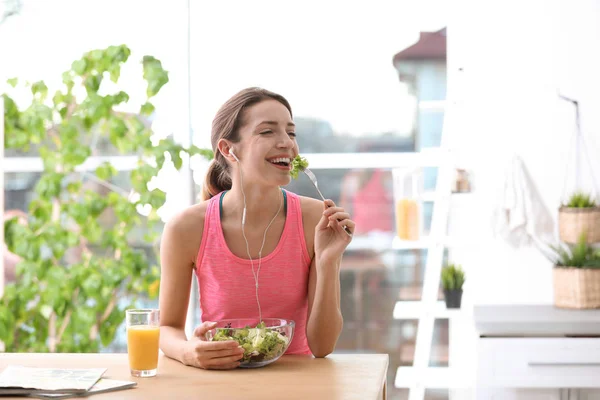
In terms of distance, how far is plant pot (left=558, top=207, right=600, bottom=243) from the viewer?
3402 millimetres

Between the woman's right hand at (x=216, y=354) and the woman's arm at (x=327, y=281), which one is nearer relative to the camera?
the woman's right hand at (x=216, y=354)

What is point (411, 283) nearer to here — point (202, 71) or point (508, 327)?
point (508, 327)

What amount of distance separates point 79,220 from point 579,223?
2.11 metres

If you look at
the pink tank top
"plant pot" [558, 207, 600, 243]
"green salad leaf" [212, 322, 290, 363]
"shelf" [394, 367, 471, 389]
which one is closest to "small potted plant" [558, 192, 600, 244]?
"plant pot" [558, 207, 600, 243]

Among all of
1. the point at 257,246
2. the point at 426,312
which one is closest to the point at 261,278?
the point at 257,246

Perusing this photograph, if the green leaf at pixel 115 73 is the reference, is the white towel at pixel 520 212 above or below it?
below

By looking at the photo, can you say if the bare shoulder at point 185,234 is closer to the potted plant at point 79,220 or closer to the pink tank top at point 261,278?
the pink tank top at point 261,278

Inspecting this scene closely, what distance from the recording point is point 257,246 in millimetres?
2145

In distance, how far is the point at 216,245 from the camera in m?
2.14

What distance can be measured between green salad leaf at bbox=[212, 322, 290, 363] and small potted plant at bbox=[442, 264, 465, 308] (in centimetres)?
193

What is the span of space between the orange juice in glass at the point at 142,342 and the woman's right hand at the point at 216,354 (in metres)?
0.09

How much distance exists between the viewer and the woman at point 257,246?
2.07 m

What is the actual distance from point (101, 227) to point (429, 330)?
5.08 ft

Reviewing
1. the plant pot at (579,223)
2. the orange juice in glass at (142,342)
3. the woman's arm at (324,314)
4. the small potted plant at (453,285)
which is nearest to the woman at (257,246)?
the woman's arm at (324,314)
